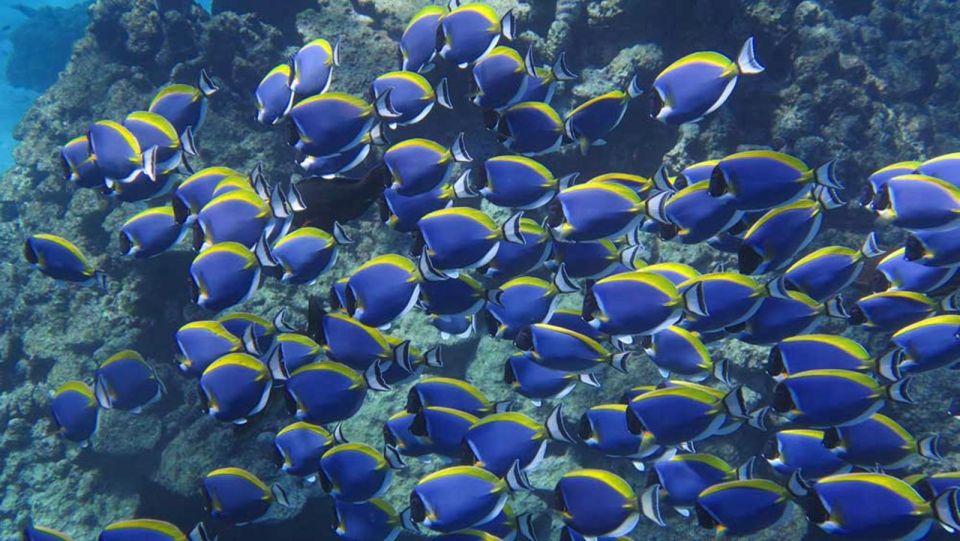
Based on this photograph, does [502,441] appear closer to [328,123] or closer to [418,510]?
[418,510]

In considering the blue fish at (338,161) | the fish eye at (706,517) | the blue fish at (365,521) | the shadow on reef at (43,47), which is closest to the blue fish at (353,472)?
the blue fish at (365,521)

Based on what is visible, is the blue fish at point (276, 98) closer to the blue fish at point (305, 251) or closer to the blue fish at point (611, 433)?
the blue fish at point (305, 251)

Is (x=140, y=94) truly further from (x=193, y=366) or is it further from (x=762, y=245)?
(x=762, y=245)

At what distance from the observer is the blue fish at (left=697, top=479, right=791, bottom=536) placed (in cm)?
279

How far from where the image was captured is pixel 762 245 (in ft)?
9.79

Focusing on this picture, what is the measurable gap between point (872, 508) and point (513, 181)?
2.59m

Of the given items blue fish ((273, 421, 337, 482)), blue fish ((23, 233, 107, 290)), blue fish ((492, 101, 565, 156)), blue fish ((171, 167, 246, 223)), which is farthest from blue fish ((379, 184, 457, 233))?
blue fish ((23, 233, 107, 290))

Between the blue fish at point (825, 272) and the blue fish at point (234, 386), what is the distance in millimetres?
3238

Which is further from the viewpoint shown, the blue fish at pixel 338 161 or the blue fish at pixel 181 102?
the blue fish at pixel 181 102

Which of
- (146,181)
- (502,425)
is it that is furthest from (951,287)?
(146,181)

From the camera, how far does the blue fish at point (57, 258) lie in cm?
408

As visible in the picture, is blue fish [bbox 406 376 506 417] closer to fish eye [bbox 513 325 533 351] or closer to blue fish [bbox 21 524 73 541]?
fish eye [bbox 513 325 533 351]

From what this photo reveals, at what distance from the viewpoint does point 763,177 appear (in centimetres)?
294

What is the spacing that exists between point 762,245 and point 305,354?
287cm
